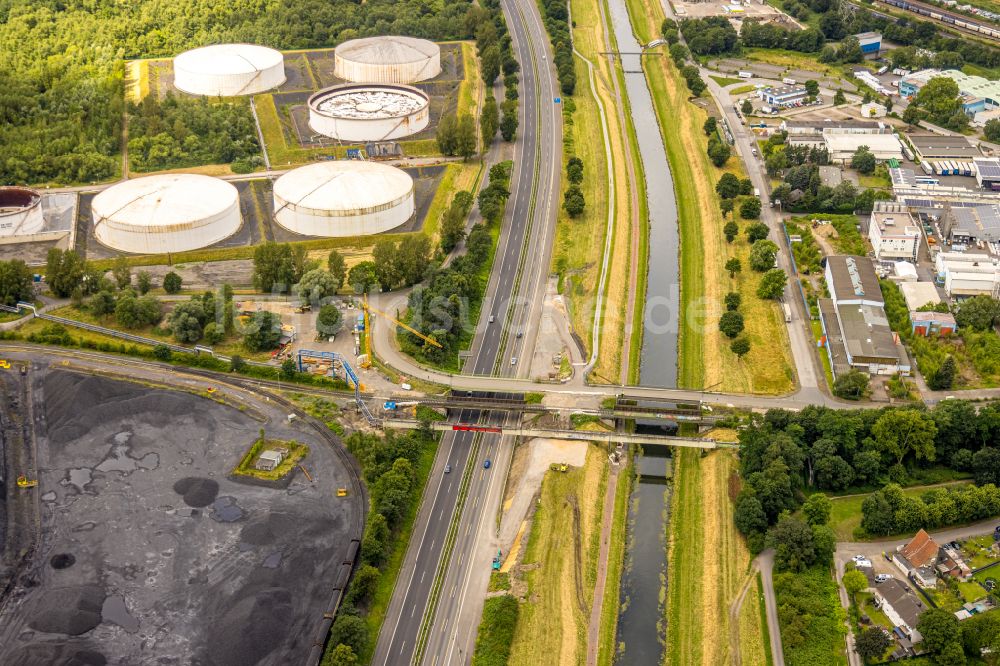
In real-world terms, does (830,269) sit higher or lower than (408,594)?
higher

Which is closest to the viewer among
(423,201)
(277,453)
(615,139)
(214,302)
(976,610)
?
(976,610)

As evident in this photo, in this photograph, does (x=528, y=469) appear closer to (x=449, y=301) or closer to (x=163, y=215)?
(x=449, y=301)

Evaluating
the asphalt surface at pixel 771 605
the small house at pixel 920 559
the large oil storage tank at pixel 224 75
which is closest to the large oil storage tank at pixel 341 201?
the large oil storage tank at pixel 224 75

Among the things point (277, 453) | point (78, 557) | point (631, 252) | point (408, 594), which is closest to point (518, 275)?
point (631, 252)

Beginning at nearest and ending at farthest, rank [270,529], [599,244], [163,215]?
[270,529], [163,215], [599,244]

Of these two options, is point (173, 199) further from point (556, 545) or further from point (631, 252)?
point (556, 545)

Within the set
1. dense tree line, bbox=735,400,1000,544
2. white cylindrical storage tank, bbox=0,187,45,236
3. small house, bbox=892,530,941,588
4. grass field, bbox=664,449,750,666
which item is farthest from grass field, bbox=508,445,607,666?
white cylindrical storage tank, bbox=0,187,45,236

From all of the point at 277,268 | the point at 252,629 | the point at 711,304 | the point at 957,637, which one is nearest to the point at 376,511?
the point at 252,629
